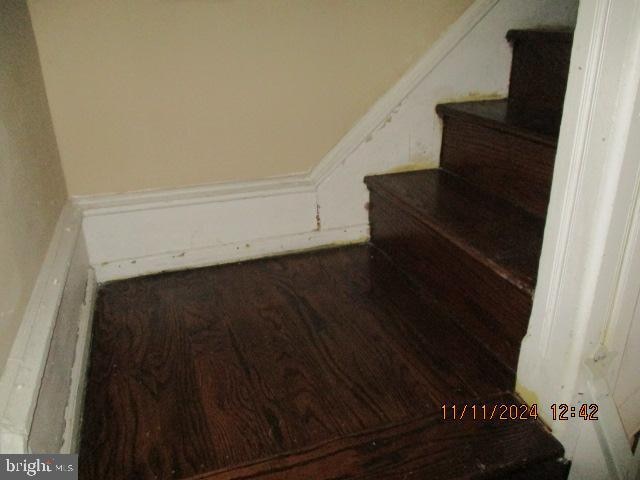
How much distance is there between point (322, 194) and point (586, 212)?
86 cm

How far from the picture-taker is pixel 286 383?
97 centimetres

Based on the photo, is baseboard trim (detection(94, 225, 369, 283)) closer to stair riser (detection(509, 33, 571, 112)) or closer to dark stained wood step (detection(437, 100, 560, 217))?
dark stained wood step (detection(437, 100, 560, 217))

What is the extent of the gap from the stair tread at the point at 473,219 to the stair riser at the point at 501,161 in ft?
0.09

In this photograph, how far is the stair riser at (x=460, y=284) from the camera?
3.18 ft

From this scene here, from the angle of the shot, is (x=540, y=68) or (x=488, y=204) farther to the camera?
(x=540, y=68)

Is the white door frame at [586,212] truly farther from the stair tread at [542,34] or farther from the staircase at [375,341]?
the stair tread at [542,34]

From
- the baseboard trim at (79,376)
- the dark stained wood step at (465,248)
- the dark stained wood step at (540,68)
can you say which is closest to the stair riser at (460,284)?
the dark stained wood step at (465,248)

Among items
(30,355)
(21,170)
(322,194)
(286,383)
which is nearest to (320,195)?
(322,194)

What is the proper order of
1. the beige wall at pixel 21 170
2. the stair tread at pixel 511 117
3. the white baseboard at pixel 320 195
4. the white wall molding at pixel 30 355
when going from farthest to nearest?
the white baseboard at pixel 320 195
the stair tread at pixel 511 117
the beige wall at pixel 21 170
the white wall molding at pixel 30 355

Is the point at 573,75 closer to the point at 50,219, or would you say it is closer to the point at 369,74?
the point at 369,74

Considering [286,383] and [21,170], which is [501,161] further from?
[21,170]

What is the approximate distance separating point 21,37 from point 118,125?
0.30 metres

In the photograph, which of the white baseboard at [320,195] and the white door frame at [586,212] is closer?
the white door frame at [586,212]

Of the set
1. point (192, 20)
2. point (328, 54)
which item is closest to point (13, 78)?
point (192, 20)
